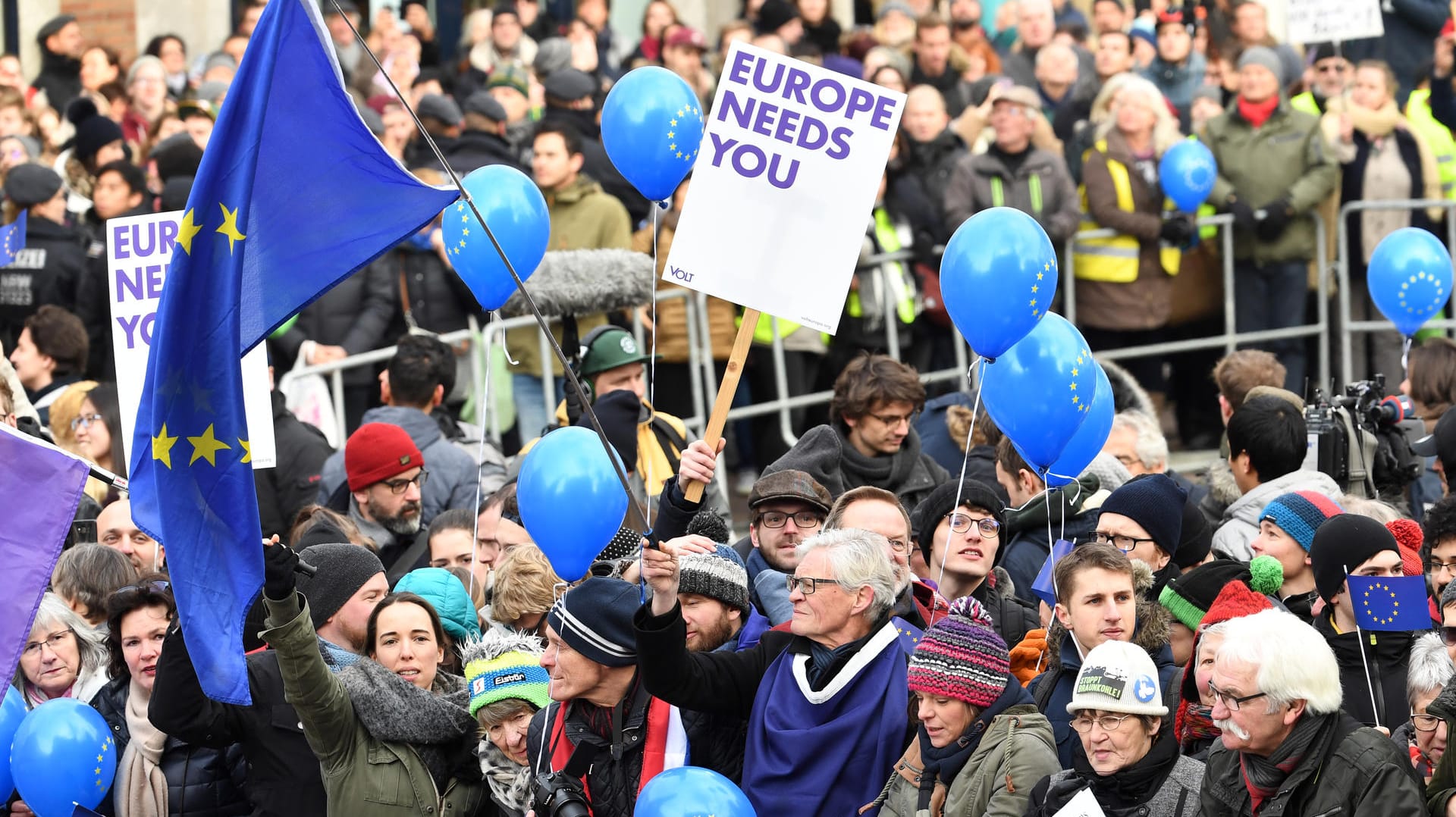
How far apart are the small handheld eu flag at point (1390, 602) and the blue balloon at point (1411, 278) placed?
3.63 meters

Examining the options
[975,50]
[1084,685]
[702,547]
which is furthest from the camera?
[975,50]

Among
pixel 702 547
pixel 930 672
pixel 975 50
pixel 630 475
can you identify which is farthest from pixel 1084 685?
pixel 975 50

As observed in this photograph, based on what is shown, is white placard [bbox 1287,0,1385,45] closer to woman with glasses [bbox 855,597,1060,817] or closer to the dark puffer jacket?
woman with glasses [bbox 855,597,1060,817]

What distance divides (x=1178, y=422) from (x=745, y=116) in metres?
6.79

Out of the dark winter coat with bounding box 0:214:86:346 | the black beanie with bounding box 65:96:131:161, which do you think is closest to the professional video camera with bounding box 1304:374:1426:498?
the dark winter coat with bounding box 0:214:86:346

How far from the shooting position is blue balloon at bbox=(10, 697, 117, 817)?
6.21m

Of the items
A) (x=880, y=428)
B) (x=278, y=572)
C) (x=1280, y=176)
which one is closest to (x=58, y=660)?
(x=278, y=572)

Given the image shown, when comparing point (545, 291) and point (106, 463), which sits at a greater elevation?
point (545, 291)

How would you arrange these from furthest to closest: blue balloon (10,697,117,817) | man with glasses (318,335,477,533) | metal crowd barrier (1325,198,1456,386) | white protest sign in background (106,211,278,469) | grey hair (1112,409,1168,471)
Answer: metal crowd barrier (1325,198,1456,386) → man with glasses (318,335,477,533) → grey hair (1112,409,1168,471) → white protest sign in background (106,211,278,469) → blue balloon (10,697,117,817)

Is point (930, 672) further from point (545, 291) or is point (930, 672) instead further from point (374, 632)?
point (545, 291)

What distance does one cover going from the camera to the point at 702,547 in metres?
6.20

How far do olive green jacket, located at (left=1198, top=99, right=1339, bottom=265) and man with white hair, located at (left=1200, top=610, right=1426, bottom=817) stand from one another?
7.32m

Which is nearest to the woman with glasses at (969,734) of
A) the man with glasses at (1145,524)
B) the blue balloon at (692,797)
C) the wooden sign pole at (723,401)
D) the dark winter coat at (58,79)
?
the blue balloon at (692,797)

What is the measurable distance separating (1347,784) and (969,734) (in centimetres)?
96
